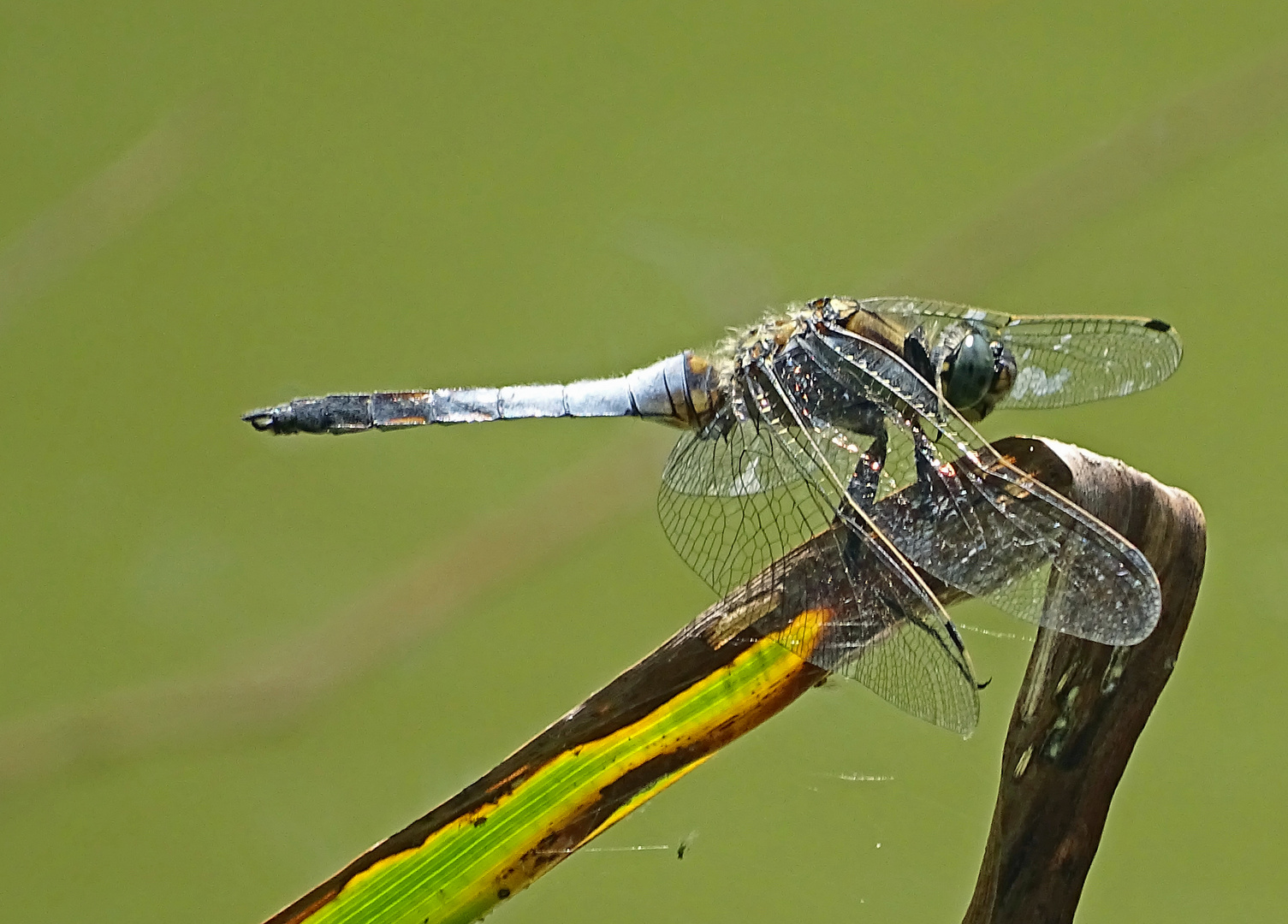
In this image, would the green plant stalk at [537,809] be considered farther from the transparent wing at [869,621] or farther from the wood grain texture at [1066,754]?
the wood grain texture at [1066,754]

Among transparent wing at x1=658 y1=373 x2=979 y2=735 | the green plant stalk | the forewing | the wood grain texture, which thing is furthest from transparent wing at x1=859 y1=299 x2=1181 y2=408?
the green plant stalk

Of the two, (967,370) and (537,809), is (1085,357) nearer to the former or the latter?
(967,370)

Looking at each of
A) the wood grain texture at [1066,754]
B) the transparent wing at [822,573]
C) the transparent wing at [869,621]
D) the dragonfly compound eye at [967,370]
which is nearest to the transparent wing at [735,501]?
the transparent wing at [822,573]

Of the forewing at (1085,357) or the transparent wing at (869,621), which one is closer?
the transparent wing at (869,621)

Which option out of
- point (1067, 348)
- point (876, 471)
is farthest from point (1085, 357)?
point (876, 471)

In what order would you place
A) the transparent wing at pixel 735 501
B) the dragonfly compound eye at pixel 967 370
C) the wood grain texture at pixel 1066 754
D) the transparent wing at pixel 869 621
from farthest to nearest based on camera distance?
1. the dragonfly compound eye at pixel 967 370
2. the transparent wing at pixel 735 501
3. the transparent wing at pixel 869 621
4. the wood grain texture at pixel 1066 754

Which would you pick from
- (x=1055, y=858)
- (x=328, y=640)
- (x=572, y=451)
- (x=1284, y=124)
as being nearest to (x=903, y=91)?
(x=1284, y=124)

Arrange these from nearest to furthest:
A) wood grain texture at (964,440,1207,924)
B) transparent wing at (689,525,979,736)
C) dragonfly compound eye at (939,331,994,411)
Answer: wood grain texture at (964,440,1207,924), transparent wing at (689,525,979,736), dragonfly compound eye at (939,331,994,411)

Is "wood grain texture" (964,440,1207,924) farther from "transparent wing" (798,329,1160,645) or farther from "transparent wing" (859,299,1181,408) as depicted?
"transparent wing" (859,299,1181,408)

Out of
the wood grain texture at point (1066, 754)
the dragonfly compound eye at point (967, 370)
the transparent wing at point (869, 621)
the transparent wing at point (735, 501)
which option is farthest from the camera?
the dragonfly compound eye at point (967, 370)
